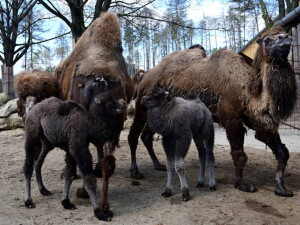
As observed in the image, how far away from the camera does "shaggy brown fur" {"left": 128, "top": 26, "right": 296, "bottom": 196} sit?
4.56m

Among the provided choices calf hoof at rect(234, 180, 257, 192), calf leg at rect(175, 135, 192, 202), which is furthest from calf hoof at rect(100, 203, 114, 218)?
calf hoof at rect(234, 180, 257, 192)

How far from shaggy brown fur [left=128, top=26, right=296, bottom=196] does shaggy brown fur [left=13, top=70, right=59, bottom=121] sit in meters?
1.78

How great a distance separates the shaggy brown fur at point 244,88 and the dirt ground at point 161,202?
421 millimetres

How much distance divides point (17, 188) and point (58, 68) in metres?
2.26

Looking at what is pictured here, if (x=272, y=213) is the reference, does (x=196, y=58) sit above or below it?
above

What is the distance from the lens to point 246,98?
16.3 feet

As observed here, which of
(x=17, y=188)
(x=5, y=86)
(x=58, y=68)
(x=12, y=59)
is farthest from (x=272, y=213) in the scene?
(x=12, y=59)

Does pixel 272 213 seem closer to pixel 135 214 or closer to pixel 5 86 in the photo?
pixel 135 214

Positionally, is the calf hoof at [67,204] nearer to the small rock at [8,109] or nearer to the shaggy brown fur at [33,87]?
the shaggy brown fur at [33,87]

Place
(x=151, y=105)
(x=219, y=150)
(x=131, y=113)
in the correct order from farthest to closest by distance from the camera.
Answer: (x=131, y=113), (x=219, y=150), (x=151, y=105)

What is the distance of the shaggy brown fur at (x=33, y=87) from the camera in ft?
16.7

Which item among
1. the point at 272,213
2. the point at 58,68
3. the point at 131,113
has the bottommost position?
the point at 272,213

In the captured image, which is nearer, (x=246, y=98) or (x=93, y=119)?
(x=93, y=119)

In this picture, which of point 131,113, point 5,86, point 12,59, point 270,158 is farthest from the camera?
point 12,59
